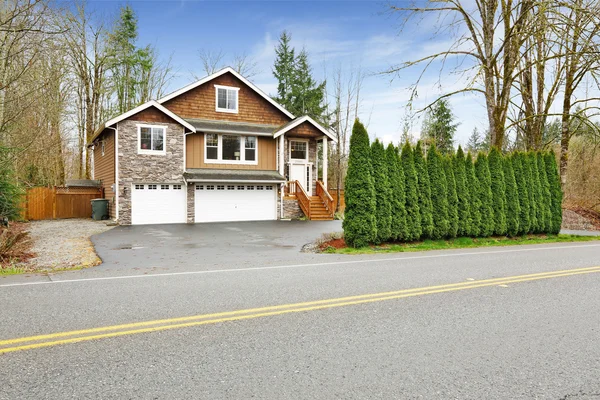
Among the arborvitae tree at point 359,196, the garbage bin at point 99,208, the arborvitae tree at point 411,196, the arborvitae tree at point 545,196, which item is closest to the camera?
the arborvitae tree at point 359,196

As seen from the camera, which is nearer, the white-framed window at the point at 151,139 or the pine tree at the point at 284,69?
the white-framed window at the point at 151,139

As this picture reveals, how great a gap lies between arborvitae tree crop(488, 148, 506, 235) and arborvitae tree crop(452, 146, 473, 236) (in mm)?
1337

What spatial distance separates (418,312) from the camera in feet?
15.3

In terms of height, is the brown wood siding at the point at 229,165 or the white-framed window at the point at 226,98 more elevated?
the white-framed window at the point at 226,98

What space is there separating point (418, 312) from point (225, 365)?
2527mm

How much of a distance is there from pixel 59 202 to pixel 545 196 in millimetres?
24589

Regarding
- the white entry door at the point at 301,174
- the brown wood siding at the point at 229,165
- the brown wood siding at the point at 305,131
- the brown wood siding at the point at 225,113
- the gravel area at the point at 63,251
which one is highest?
the brown wood siding at the point at 225,113

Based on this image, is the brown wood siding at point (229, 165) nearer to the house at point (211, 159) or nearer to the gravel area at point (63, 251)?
the house at point (211, 159)

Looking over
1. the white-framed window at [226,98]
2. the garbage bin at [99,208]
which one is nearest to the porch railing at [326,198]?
the white-framed window at [226,98]

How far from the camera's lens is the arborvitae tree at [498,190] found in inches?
552

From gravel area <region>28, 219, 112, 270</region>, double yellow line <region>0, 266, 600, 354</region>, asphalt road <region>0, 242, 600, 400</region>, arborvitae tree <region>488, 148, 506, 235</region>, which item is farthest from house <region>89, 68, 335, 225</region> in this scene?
double yellow line <region>0, 266, 600, 354</region>

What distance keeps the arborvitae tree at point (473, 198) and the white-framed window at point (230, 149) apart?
40.2 ft

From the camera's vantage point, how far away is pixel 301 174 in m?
24.0

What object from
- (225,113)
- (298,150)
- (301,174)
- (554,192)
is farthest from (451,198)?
(225,113)
